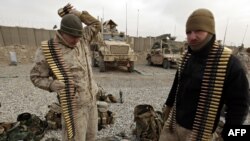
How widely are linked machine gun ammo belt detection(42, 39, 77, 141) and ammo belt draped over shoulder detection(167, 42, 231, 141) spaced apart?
1.32 metres

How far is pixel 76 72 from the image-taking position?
269 centimetres

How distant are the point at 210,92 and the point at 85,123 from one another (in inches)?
58.1

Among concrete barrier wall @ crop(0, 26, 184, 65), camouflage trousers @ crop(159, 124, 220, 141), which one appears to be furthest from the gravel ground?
concrete barrier wall @ crop(0, 26, 184, 65)

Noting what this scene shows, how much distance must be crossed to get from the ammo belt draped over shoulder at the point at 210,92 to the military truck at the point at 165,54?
50.7 ft

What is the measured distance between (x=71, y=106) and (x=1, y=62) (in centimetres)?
1996

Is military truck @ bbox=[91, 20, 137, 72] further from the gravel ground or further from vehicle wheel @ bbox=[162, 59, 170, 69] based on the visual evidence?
vehicle wheel @ bbox=[162, 59, 170, 69]

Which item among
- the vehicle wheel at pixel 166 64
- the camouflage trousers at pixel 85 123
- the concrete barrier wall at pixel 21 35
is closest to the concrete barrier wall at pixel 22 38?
the concrete barrier wall at pixel 21 35

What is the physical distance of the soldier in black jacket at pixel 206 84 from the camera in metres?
2.00

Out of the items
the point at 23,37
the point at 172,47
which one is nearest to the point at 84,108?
the point at 172,47

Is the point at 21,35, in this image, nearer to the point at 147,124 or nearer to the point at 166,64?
the point at 166,64

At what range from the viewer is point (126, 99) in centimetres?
773

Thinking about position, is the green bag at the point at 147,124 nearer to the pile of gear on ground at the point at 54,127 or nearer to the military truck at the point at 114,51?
the pile of gear on ground at the point at 54,127

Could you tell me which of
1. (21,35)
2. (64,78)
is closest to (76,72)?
(64,78)

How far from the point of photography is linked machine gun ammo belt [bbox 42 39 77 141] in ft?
8.60
